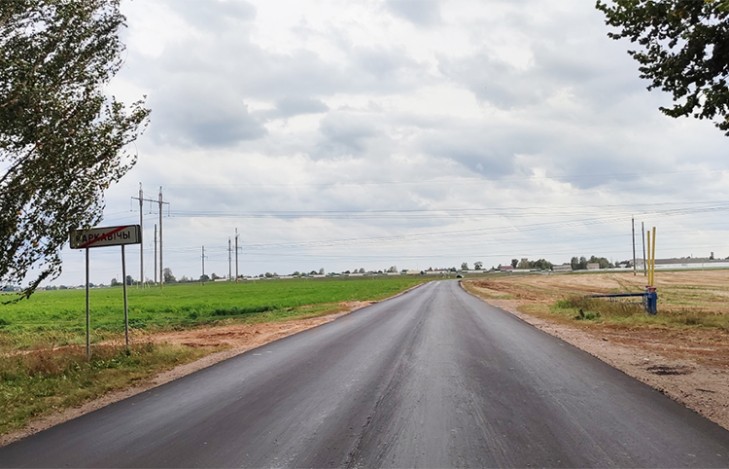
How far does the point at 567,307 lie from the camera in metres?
28.1

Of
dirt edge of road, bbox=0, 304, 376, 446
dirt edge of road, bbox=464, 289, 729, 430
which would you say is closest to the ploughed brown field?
dirt edge of road, bbox=464, 289, 729, 430

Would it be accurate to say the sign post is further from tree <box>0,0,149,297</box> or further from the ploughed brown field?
the ploughed brown field

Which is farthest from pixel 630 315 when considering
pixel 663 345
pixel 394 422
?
pixel 394 422

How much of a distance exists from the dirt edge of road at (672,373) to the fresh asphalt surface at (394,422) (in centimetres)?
32

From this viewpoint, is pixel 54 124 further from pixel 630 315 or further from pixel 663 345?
pixel 630 315

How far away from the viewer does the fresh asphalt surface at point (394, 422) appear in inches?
214

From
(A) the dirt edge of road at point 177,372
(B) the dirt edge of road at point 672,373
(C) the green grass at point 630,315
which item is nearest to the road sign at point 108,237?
(A) the dirt edge of road at point 177,372

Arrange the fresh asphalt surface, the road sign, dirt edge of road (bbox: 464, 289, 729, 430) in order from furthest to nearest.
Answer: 1. the road sign
2. dirt edge of road (bbox: 464, 289, 729, 430)
3. the fresh asphalt surface

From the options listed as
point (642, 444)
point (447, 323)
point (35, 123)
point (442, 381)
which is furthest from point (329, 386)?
point (447, 323)

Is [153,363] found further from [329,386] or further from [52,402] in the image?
[329,386]

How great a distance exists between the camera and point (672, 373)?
33.6 feet

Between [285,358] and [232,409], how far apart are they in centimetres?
500

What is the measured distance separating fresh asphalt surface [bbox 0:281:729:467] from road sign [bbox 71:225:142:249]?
3.52 m

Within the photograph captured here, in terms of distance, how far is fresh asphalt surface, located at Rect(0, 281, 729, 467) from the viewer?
5.44 m
